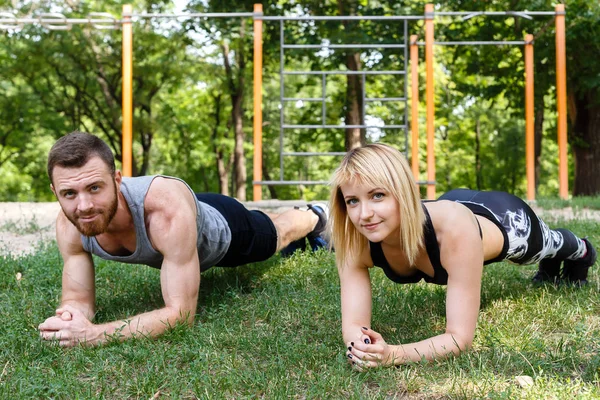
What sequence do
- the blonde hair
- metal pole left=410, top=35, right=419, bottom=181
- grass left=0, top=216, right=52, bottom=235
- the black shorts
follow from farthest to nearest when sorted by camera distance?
metal pole left=410, top=35, right=419, bottom=181
grass left=0, top=216, right=52, bottom=235
the black shorts
the blonde hair

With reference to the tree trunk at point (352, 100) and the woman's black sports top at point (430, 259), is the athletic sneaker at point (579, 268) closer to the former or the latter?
the woman's black sports top at point (430, 259)

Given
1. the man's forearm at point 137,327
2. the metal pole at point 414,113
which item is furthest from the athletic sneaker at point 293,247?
the metal pole at point 414,113

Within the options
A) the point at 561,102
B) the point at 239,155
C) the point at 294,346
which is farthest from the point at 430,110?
the point at 239,155

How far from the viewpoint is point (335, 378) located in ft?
9.36

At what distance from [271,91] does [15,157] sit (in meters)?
11.3

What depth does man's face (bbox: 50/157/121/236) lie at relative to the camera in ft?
11.2

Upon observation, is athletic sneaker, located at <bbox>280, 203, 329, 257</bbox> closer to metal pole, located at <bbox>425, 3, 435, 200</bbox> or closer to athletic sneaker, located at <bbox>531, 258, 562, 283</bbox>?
athletic sneaker, located at <bbox>531, 258, 562, 283</bbox>

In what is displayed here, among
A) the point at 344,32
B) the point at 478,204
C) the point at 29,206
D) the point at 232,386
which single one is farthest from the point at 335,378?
the point at 344,32

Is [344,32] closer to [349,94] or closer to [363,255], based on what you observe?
[349,94]

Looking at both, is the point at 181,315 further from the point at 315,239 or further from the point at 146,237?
the point at 315,239

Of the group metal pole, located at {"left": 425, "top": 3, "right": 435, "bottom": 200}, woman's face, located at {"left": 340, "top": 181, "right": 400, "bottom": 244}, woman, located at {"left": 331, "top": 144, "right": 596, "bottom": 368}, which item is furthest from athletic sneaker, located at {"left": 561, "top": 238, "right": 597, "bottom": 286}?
metal pole, located at {"left": 425, "top": 3, "right": 435, "bottom": 200}

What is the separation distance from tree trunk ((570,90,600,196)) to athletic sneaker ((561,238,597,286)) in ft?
39.0

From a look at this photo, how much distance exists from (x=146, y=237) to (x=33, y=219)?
15.4ft

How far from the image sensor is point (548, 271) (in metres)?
4.57
